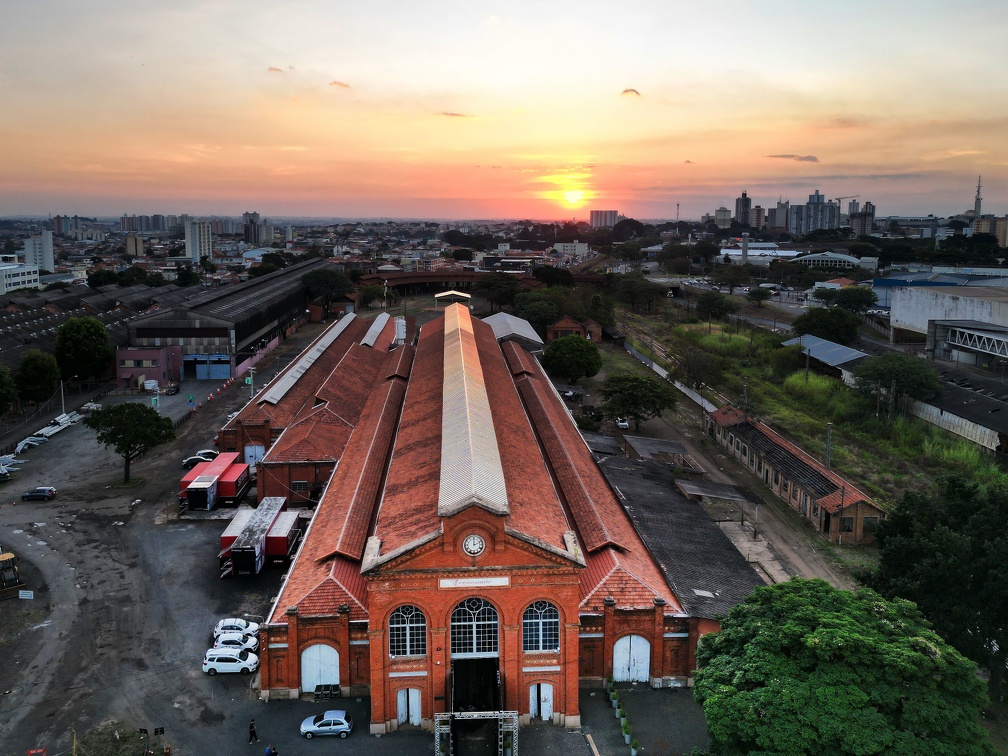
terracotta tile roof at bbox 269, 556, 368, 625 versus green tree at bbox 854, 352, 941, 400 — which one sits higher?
green tree at bbox 854, 352, 941, 400

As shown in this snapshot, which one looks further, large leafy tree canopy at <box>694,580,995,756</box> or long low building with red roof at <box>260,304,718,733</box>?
long low building with red roof at <box>260,304,718,733</box>

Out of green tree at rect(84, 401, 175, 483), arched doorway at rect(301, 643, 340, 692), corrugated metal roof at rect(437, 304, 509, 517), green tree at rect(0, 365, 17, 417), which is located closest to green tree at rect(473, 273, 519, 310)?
corrugated metal roof at rect(437, 304, 509, 517)

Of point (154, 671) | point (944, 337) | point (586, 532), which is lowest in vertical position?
point (154, 671)

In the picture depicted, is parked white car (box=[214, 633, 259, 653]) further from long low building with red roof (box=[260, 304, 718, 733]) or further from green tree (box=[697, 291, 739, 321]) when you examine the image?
green tree (box=[697, 291, 739, 321])

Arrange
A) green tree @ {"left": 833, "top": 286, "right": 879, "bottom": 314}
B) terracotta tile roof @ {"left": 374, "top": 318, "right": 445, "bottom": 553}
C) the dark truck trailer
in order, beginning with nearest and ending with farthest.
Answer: terracotta tile roof @ {"left": 374, "top": 318, "right": 445, "bottom": 553}, the dark truck trailer, green tree @ {"left": 833, "top": 286, "right": 879, "bottom": 314}

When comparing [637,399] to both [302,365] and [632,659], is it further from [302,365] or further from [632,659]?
[632,659]

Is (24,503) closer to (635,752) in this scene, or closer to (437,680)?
(437,680)

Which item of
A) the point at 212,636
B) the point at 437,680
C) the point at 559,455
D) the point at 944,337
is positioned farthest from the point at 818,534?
the point at 944,337
